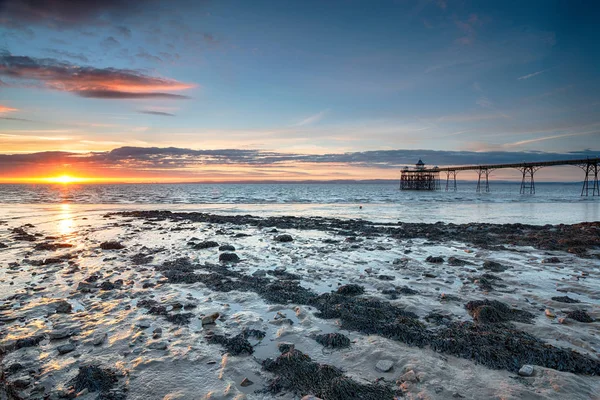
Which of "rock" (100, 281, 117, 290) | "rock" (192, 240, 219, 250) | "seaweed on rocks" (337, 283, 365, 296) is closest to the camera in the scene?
"seaweed on rocks" (337, 283, 365, 296)

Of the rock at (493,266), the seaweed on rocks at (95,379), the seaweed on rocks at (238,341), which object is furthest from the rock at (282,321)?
the rock at (493,266)

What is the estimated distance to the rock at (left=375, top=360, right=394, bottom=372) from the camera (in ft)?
14.7

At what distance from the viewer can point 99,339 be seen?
5.36m

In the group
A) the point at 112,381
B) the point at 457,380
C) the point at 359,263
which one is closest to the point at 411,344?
the point at 457,380

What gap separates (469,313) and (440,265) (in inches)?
162

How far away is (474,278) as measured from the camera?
8.69 meters

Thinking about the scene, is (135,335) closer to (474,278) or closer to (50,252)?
(474,278)

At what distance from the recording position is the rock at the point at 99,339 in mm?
5250

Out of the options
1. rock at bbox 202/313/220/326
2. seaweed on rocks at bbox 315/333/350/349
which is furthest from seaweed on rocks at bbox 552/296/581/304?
rock at bbox 202/313/220/326

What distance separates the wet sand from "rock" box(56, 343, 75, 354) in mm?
18

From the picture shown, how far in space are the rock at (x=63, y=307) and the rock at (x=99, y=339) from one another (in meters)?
1.65

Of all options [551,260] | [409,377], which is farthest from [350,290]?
[551,260]

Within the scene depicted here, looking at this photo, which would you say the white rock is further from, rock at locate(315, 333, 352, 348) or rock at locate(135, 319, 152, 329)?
rock at locate(135, 319, 152, 329)

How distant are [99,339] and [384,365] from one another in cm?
479
